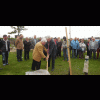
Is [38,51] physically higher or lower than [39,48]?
lower

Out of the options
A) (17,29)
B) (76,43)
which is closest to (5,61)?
(76,43)

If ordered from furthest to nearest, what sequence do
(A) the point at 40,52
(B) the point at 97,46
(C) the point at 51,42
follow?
(B) the point at 97,46, (C) the point at 51,42, (A) the point at 40,52

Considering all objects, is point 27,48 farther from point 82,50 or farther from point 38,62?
point 82,50

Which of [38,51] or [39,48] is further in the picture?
[38,51]

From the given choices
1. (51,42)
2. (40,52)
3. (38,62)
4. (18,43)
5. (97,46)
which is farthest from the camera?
(97,46)

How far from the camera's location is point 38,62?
5066mm

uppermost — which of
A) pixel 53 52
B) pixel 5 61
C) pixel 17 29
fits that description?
pixel 17 29

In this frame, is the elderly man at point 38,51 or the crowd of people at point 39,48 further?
the crowd of people at point 39,48

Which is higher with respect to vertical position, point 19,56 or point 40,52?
point 40,52

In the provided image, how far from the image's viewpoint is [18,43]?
7.88m

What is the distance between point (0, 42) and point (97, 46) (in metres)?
8.28

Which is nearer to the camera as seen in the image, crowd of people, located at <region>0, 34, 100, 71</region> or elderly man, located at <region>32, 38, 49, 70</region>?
elderly man, located at <region>32, 38, 49, 70</region>

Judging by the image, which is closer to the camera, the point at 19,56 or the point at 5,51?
the point at 5,51

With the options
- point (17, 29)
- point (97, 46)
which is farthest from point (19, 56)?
point (17, 29)
